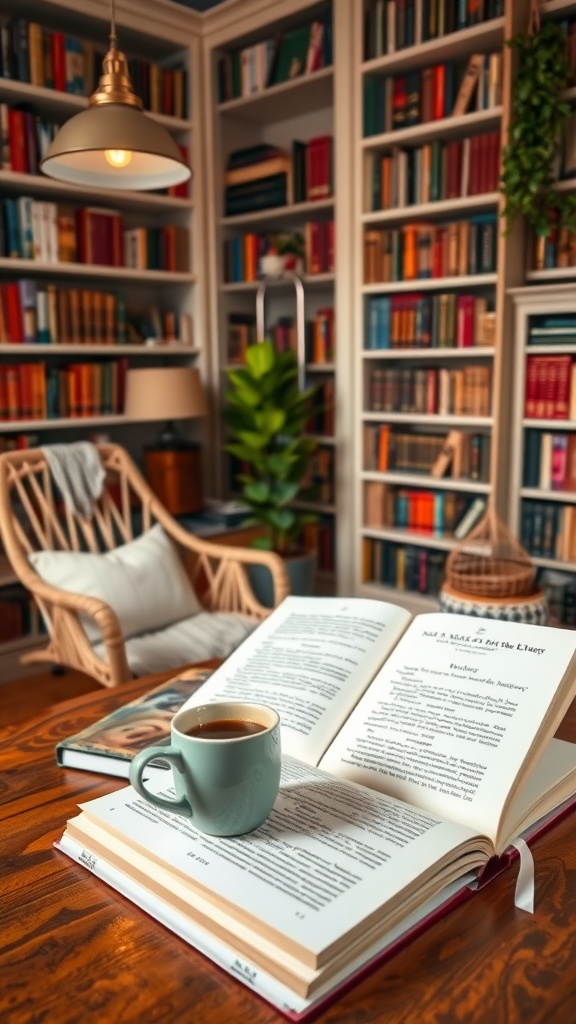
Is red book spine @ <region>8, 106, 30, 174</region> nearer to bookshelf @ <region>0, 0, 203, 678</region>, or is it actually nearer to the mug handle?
bookshelf @ <region>0, 0, 203, 678</region>

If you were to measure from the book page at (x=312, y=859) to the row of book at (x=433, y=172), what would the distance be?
7.86 feet

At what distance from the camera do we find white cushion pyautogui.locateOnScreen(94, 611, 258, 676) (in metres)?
1.90

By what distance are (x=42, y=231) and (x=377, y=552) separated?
5.67ft

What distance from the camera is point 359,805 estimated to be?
75 centimetres

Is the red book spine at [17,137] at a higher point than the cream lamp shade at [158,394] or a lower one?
higher

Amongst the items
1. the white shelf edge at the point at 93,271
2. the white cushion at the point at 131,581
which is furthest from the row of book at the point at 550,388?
the white shelf edge at the point at 93,271

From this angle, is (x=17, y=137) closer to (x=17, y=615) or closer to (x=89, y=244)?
(x=89, y=244)

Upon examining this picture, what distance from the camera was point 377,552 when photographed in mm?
3182

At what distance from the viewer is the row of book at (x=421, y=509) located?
9.48 ft

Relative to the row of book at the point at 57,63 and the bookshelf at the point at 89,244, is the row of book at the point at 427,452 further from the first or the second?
the row of book at the point at 57,63

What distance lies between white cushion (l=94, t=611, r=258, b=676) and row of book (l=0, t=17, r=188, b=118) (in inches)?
79.8

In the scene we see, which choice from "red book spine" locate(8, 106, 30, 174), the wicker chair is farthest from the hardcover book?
"red book spine" locate(8, 106, 30, 174)

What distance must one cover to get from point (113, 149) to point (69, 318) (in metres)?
1.69

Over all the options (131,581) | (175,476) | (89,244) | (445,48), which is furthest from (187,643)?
(445,48)
